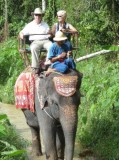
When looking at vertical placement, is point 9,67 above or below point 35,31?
below

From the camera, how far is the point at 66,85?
6488mm

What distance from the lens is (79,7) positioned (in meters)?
17.9

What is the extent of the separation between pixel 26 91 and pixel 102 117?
1.93 metres

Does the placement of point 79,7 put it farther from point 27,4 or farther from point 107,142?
point 107,142

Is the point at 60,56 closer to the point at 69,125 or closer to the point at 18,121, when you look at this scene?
the point at 69,125

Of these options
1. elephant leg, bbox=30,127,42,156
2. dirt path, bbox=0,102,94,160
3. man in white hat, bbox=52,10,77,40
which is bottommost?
A: dirt path, bbox=0,102,94,160

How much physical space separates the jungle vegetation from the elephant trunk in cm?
98

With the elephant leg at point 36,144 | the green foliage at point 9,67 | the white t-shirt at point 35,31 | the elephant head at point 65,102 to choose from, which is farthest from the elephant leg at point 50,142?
the green foliage at point 9,67

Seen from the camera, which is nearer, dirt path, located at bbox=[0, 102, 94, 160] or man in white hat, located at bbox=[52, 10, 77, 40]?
man in white hat, located at bbox=[52, 10, 77, 40]

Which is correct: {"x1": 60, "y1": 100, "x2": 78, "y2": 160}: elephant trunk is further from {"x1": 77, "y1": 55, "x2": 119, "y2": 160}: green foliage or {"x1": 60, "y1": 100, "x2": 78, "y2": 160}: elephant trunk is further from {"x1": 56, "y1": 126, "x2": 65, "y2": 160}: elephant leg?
{"x1": 77, "y1": 55, "x2": 119, "y2": 160}: green foliage

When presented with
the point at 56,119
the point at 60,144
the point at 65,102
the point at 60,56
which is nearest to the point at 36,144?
the point at 60,144

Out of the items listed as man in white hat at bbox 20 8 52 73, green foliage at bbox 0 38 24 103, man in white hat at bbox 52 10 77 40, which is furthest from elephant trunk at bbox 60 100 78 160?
green foliage at bbox 0 38 24 103

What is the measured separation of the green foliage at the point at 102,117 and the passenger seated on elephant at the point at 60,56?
174 centimetres

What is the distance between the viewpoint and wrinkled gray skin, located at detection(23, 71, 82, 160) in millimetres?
6312
